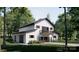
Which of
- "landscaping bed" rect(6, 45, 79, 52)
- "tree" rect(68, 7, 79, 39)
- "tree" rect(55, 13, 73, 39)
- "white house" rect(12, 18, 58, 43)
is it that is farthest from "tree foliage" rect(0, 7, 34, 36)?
"tree" rect(68, 7, 79, 39)

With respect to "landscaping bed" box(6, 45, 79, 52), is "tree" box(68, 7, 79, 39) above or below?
above

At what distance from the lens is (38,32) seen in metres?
6.37

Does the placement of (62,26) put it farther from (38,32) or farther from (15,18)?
(15,18)

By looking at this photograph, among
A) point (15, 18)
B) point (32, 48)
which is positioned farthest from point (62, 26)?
point (15, 18)

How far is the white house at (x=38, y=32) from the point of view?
635 centimetres

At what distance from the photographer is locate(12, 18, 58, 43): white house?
20.8 ft

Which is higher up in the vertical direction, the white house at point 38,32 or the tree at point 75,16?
the tree at point 75,16

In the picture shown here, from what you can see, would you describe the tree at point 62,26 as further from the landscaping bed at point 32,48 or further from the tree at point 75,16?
the landscaping bed at point 32,48

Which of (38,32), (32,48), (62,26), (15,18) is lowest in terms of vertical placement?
(32,48)

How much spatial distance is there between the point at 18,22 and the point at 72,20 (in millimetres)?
927

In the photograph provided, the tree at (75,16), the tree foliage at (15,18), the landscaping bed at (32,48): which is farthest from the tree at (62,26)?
the tree foliage at (15,18)

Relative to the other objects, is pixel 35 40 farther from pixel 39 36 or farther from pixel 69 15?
pixel 69 15

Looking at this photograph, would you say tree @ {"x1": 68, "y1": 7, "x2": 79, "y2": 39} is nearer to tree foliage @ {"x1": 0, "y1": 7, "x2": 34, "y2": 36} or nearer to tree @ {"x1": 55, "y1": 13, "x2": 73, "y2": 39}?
tree @ {"x1": 55, "y1": 13, "x2": 73, "y2": 39}
